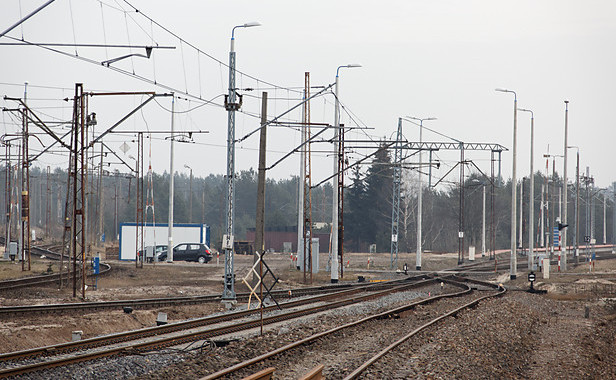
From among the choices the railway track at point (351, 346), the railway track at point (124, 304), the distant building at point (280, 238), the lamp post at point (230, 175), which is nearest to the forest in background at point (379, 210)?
the distant building at point (280, 238)

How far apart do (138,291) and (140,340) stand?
625 inches

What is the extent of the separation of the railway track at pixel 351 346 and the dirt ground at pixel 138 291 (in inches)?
227

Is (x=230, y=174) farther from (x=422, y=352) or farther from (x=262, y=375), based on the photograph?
(x=262, y=375)

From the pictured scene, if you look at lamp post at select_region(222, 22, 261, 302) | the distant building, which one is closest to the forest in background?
the distant building

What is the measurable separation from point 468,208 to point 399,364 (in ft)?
298

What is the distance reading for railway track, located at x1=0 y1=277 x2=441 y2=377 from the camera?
12934 millimetres

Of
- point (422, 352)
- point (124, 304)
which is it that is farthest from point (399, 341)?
point (124, 304)

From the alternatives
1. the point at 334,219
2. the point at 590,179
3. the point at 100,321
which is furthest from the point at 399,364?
the point at 590,179

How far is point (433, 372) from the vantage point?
43.4 feet

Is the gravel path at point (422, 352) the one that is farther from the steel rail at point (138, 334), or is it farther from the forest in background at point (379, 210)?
the forest in background at point (379, 210)

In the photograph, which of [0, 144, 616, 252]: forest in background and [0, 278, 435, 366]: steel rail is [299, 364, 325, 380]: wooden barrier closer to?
[0, 278, 435, 366]: steel rail

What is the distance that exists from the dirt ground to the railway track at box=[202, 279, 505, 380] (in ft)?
18.9

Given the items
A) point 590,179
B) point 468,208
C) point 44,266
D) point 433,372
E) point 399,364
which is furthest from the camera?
point 468,208

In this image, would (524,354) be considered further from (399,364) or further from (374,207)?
(374,207)
